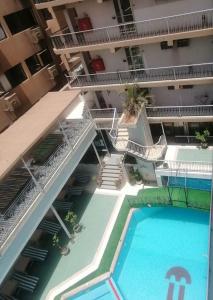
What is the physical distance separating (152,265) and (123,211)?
4711 mm

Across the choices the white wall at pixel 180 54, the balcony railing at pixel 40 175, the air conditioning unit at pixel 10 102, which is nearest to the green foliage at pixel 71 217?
the balcony railing at pixel 40 175

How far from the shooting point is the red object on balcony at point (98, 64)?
23834mm

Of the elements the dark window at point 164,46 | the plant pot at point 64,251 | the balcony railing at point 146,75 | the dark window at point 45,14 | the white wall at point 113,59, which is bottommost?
the plant pot at point 64,251

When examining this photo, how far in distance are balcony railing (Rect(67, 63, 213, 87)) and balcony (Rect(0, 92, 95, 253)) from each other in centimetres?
226

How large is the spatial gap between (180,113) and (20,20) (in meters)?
14.1

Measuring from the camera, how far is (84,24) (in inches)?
878

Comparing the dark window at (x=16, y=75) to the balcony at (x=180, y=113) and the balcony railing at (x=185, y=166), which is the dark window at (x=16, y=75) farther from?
the balcony railing at (x=185, y=166)

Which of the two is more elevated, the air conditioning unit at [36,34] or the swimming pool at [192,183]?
the air conditioning unit at [36,34]

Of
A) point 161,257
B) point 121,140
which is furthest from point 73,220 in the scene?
point 121,140

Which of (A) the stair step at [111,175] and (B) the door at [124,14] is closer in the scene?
(B) the door at [124,14]

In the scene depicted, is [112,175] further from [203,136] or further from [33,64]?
[33,64]

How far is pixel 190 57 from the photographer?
826 inches

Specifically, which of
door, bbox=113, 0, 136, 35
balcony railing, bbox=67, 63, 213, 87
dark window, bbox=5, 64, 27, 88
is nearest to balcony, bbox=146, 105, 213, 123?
balcony railing, bbox=67, 63, 213, 87

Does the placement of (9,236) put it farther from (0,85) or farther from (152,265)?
(0,85)
